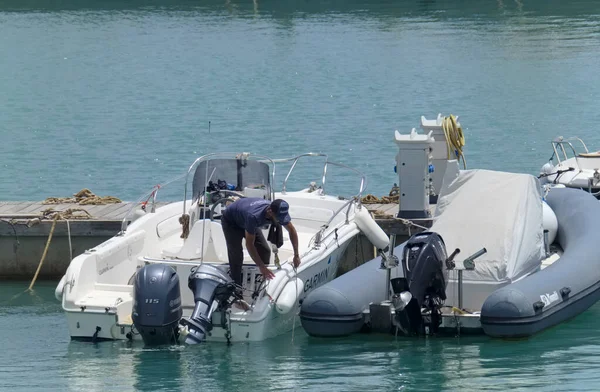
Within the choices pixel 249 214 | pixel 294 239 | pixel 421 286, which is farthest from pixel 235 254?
pixel 421 286

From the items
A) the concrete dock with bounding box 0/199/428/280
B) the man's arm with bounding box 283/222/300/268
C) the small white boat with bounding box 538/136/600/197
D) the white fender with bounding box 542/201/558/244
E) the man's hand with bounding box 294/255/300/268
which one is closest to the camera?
the man's arm with bounding box 283/222/300/268

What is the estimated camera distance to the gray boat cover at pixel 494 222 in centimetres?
1309

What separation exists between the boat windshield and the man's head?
2251mm

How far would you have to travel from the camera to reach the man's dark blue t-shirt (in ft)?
41.3

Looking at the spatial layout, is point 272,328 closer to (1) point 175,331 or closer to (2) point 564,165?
(1) point 175,331

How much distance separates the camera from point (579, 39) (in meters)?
47.2

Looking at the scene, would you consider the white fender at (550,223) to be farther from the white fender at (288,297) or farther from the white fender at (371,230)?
the white fender at (288,297)

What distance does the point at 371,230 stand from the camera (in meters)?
14.7

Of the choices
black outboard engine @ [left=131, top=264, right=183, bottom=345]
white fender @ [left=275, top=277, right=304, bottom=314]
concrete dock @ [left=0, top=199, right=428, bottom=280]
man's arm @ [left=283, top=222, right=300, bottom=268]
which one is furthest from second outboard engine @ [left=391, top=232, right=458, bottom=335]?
concrete dock @ [left=0, top=199, right=428, bottom=280]

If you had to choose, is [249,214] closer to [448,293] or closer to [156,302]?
[156,302]

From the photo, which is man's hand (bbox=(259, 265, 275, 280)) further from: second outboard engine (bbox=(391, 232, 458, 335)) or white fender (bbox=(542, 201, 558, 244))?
white fender (bbox=(542, 201, 558, 244))

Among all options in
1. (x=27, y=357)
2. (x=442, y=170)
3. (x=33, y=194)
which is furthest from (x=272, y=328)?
(x=33, y=194)

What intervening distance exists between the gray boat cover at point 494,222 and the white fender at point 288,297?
1764mm

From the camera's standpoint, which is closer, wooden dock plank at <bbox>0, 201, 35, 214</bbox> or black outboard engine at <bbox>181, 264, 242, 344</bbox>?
black outboard engine at <bbox>181, 264, 242, 344</bbox>
